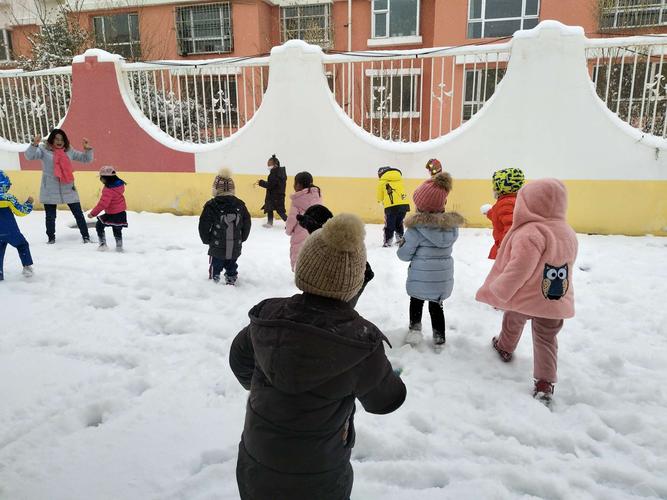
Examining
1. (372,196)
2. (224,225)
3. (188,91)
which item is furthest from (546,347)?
(188,91)

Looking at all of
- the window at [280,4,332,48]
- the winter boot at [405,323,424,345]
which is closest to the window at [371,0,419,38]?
the window at [280,4,332,48]

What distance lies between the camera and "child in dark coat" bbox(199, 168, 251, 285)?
5172mm

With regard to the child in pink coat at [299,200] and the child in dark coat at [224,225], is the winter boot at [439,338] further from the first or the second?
the child in dark coat at [224,225]

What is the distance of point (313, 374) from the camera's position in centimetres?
144

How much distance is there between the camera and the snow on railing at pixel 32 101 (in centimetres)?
901

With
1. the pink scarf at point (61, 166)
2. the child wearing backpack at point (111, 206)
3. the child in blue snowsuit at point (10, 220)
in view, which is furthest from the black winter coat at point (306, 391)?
the pink scarf at point (61, 166)

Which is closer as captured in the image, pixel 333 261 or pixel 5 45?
pixel 333 261

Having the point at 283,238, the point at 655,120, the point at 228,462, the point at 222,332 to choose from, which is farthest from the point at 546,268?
the point at 655,120

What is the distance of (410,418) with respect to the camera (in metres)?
2.90

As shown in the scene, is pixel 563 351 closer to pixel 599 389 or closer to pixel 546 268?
pixel 599 389

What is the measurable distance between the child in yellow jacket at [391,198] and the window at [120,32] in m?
16.4

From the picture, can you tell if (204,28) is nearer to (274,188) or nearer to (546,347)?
(274,188)

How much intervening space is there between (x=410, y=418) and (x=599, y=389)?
137cm

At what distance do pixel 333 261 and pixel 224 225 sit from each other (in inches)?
151
